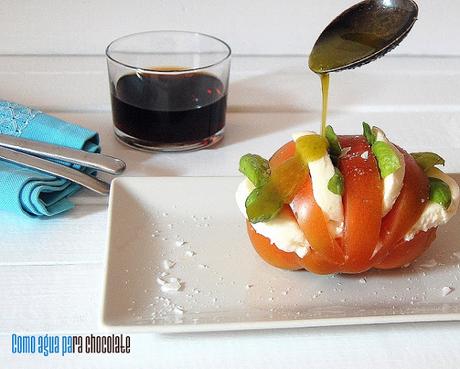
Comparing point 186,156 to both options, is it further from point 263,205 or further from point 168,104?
point 263,205

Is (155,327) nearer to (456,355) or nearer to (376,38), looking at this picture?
(456,355)

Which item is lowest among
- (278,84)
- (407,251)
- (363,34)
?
(278,84)

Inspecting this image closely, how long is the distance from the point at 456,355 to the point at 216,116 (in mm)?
458

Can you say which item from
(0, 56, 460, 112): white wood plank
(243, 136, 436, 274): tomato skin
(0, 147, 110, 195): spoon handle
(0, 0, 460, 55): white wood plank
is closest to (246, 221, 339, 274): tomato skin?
(243, 136, 436, 274): tomato skin

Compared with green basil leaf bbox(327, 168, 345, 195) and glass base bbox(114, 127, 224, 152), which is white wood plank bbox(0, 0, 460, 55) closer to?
glass base bbox(114, 127, 224, 152)

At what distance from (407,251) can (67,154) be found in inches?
16.1

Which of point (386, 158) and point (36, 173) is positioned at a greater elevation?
point (386, 158)

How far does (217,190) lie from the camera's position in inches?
33.0

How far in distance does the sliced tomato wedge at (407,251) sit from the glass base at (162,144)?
35 centimetres

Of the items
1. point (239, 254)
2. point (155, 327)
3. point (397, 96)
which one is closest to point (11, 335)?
point (155, 327)

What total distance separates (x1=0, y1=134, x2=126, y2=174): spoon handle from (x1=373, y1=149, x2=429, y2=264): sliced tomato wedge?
1.10 ft

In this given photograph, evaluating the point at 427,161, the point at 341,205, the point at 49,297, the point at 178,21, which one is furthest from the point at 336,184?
the point at 178,21

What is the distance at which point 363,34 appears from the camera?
75cm

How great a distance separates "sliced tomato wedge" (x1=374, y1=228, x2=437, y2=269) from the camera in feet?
2.25
